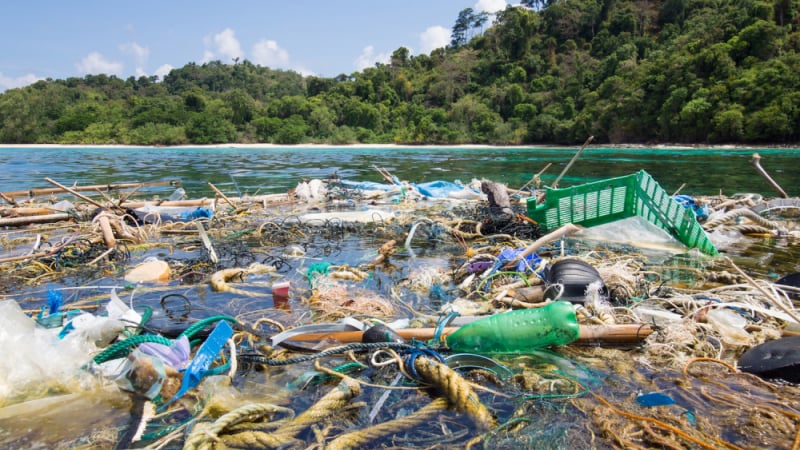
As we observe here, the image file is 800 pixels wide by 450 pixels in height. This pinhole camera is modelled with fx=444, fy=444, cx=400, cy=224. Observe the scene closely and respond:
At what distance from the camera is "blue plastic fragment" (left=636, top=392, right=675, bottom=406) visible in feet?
9.70

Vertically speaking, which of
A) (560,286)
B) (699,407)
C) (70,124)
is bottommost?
(699,407)

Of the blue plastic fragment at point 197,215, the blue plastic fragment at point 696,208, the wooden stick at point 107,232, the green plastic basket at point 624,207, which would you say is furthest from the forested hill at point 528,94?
the wooden stick at point 107,232

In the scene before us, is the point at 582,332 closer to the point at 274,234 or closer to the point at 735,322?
the point at 735,322

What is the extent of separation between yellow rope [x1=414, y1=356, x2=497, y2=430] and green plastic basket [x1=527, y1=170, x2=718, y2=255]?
5.36 metres

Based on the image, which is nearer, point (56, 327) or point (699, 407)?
point (699, 407)

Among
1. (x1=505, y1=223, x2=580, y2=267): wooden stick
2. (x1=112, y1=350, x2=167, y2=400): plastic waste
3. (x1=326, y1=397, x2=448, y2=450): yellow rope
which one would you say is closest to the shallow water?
(x1=326, y1=397, x2=448, y2=450): yellow rope

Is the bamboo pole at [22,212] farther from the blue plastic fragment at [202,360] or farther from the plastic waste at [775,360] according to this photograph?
the plastic waste at [775,360]

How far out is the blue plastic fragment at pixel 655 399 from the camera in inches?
116

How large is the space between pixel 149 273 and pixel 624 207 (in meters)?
7.54

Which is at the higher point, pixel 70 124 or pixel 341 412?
pixel 70 124

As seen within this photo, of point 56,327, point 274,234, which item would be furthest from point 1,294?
point 274,234

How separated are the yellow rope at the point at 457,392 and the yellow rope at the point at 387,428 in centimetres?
10

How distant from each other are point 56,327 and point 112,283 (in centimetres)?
215

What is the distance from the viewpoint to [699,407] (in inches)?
117
